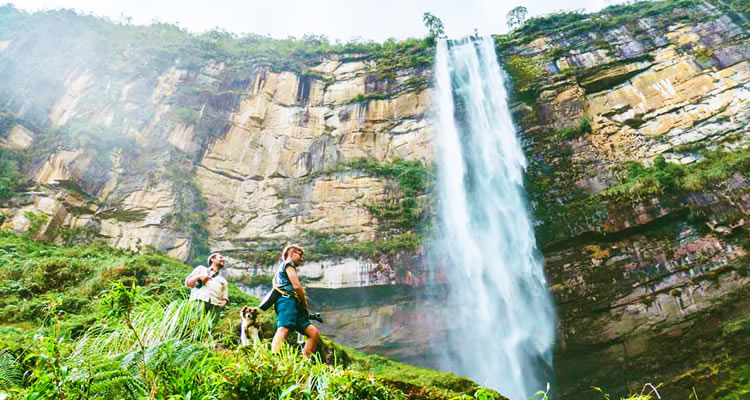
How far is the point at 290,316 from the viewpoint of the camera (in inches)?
130

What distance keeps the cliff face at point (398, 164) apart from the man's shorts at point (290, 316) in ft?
32.8

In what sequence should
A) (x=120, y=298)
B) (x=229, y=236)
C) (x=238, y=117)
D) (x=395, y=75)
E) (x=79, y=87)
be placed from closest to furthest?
(x=120, y=298)
(x=229, y=236)
(x=79, y=87)
(x=238, y=117)
(x=395, y=75)

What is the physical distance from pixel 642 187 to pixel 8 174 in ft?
69.8

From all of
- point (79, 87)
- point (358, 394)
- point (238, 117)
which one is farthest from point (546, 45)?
point (79, 87)

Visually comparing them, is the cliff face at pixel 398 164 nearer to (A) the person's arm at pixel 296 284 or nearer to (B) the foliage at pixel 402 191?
(B) the foliage at pixel 402 191

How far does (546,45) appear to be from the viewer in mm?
17875

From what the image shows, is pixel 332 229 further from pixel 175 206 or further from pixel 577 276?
pixel 577 276

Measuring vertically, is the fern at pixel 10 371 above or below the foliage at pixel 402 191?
below

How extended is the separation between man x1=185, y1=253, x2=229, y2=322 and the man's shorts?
3.11ft

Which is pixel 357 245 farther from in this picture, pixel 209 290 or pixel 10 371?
pixel 10 371

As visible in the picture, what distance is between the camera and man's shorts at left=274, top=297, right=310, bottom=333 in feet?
10.7

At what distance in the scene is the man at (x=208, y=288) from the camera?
3.89 meters

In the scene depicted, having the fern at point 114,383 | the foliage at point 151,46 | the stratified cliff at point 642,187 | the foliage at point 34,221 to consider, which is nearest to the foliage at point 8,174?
the foliage at point 34,221

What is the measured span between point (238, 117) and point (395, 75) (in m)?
8.26
